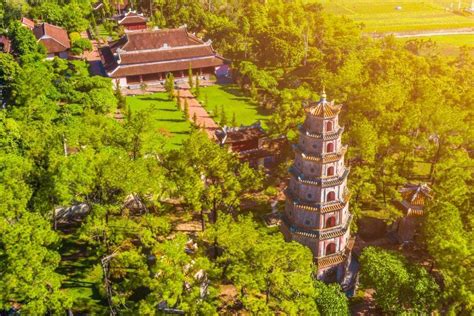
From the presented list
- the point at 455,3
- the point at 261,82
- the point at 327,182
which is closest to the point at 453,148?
the point at 327,182

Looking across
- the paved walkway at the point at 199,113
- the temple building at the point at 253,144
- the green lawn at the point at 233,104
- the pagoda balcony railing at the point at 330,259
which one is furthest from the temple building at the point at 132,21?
the pagoda balcony railing at the point at 330,259

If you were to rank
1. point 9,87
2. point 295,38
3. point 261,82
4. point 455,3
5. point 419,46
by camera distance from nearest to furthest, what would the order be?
point 9,87
point 261,82
point 295,38
point 419,46
point 455,3

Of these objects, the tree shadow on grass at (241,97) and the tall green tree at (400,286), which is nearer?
the tall green tree at (400,286)

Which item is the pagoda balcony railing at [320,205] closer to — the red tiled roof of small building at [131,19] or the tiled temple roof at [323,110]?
the tiled temple roof at [323,110]

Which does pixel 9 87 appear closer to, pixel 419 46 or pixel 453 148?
pixel 453 148

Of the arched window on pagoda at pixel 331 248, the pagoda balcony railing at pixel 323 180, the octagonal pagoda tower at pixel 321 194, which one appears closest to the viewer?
the octagonal pagoda tower at pixel 321 194

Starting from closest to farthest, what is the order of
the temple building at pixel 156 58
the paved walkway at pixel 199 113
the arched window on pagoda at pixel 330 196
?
1. the arched window on pagoda at pixel 330 196
2. the paved walkway at pixel 199 113
3. the temple building at pixel 156 58

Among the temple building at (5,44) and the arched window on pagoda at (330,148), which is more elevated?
the temple building at (5,44)
